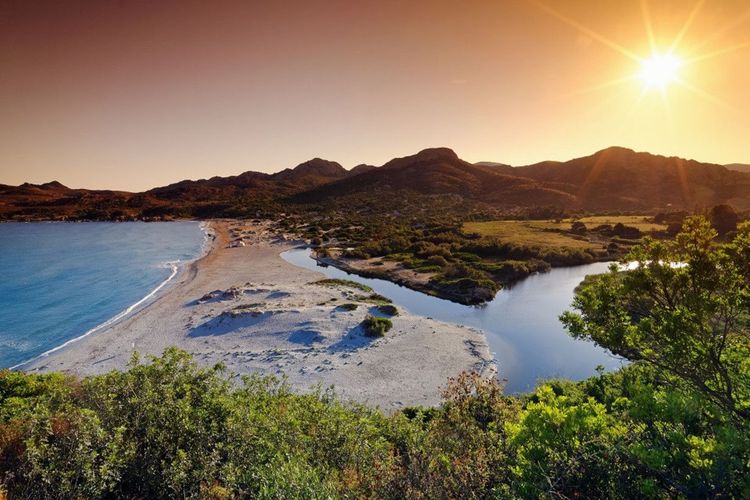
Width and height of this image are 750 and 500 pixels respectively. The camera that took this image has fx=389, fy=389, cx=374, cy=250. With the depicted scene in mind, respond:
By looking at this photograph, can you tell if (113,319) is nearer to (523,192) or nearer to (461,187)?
(523,192)

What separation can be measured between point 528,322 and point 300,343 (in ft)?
68.7

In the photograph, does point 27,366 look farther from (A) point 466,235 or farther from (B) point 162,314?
(A) point 466,235

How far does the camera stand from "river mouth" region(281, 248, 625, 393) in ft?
90.0

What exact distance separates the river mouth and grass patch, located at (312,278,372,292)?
6.43 feet

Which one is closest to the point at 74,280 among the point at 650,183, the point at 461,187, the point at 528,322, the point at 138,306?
the point at 138,306

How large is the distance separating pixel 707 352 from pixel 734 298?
1245 millimetres

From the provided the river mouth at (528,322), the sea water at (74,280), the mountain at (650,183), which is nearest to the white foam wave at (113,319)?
the sea water at (74,280)

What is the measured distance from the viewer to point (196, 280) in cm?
5616

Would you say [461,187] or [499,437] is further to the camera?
[461,187]

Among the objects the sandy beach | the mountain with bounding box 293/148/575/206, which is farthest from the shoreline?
the mountain with bounding box 293/148/575/206

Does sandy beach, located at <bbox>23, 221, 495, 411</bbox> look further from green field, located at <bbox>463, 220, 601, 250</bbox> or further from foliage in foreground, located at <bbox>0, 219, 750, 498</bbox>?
green field, located at <bbox>463, 220, 601, 250</bbox>

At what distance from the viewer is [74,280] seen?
59.6 meters

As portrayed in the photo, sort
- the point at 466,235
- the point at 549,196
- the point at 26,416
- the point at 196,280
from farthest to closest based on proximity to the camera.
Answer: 1. the point at 549,196
2. the point at 466,235
3. the point at 196,280
4. the point at 26,416

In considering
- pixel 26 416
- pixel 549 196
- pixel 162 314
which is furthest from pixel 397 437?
pixel 549 196
